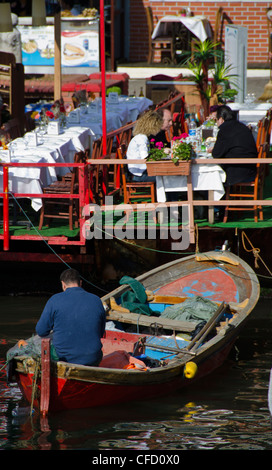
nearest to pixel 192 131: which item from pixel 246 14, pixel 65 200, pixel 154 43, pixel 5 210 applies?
pixel 65 200

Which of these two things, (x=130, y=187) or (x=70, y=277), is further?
(x=130, y=187)

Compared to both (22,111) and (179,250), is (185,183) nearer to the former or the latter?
(179,250)

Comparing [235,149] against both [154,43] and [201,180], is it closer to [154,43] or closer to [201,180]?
[201,180]

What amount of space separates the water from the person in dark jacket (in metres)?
2.76

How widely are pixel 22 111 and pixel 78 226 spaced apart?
6.75 meters

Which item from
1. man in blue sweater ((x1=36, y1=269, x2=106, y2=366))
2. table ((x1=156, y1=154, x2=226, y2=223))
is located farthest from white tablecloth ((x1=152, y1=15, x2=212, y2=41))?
man in blue sweater ((x1=36, y1=269, x2=106, y2=366))

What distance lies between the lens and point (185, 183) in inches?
423

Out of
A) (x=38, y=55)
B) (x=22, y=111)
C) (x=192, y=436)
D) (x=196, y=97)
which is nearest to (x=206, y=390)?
(x=192, y=436)

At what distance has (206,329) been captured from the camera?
8742 millimetres

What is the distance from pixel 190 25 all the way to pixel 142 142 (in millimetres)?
10659

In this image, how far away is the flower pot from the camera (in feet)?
34.6

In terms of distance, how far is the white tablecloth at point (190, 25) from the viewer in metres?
20.8

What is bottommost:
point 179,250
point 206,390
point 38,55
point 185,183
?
point 206,390
